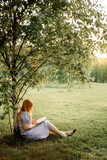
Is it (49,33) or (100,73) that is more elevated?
(100,73)

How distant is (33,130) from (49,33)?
2.82 meters

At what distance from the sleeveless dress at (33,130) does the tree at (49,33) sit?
487 millimetres

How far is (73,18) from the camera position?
492 cm

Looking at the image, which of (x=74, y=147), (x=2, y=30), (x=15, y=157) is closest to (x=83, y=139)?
(x=74, y=147)

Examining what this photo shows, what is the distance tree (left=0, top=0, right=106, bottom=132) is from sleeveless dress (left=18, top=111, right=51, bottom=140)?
0.49 metres

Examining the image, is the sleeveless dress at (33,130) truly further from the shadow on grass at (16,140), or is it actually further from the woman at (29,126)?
the shadow on grass at (16,140)

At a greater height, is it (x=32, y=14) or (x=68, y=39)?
(x=32, y=14)

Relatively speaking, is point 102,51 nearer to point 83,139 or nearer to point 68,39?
point 68,39

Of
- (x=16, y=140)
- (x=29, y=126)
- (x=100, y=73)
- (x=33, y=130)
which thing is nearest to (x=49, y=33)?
Answer: (x=29, y=126)

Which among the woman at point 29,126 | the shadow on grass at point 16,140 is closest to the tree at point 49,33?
the woman at point 29,126

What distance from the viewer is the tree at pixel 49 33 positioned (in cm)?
419

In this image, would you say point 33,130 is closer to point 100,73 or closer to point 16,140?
point 16,140

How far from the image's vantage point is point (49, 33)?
4391mm

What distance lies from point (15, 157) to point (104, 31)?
4041 mm
